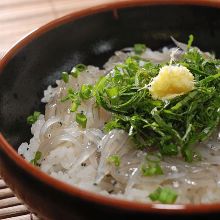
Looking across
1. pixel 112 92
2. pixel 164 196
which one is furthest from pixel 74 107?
pixel 164 196

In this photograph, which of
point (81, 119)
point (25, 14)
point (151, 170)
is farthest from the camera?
point (25, 14)

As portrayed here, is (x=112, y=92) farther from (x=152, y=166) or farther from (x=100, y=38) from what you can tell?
(x=100, y=38)

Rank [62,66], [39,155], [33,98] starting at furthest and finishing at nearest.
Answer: [62,66] → [33,98] → [39,155]

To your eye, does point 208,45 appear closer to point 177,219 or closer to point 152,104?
point 152,104

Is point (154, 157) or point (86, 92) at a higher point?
point (86, 92)

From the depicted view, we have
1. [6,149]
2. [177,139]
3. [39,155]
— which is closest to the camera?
[6,149]

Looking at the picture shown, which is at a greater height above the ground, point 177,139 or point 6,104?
point 6,104

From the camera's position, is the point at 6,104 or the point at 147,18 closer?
the point at 6,104

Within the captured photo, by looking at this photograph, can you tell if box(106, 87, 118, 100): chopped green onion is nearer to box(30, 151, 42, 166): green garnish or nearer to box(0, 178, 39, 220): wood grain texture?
box(30, 151, 42, 166): green garnish

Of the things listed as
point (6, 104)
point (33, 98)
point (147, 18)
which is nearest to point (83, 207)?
point (6, 104)
